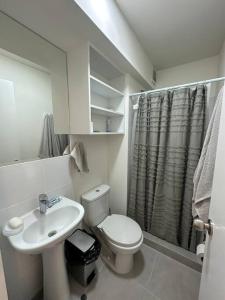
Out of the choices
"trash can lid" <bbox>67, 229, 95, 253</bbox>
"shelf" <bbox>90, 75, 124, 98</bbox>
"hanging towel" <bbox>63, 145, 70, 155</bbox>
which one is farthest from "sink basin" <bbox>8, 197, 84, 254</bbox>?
"shelf" <bbox>90, 75, 124, 98</bbox>

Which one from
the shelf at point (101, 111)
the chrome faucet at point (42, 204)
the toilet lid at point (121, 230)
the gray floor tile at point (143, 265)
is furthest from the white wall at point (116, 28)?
the gray floor tile at point (143, 265)

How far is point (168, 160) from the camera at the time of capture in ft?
5.14

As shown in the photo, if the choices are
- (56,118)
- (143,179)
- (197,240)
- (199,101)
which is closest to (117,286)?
(197,240)

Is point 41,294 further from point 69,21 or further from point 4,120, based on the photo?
point 69,21

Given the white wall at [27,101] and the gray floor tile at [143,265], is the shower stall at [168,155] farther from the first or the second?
the white wall at [27,101]

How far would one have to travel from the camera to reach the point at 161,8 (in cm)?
119

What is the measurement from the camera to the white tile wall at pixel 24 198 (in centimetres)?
96

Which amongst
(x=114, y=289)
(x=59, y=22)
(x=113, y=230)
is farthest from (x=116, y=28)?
(x=114, y=289)

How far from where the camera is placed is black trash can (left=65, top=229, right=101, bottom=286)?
4.03 ft

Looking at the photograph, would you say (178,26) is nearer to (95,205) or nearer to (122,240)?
(95,205)

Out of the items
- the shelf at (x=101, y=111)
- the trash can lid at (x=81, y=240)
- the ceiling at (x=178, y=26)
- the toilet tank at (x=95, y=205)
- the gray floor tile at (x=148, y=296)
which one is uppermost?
the ceiling at (x=178, y=26)

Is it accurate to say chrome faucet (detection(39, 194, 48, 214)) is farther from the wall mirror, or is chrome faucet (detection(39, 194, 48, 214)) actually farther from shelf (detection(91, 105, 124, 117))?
shelf (detection(91, 105, 124, 117))

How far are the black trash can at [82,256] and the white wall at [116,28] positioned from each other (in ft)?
5.75

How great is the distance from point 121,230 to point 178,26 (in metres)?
2.11
